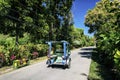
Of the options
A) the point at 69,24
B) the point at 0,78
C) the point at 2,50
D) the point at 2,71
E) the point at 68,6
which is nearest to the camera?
the point at 0,78

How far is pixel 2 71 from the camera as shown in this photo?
1723 centimetres

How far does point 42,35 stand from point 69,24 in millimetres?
18206

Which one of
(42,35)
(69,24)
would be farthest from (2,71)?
(69,24)

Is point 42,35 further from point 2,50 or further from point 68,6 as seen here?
point 2,50

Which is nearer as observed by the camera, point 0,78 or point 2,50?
point 0,78

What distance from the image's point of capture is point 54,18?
43.7m

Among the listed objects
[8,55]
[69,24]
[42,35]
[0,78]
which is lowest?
[0,78]

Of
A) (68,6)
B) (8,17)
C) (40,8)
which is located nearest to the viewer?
(8,17)

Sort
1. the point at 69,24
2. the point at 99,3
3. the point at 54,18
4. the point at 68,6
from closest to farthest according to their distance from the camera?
the point at 99,3
the point at 54,18
the point at 68,6
the point at 69,24

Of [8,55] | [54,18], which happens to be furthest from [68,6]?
[8,55]

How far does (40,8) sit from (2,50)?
1948 centimetres

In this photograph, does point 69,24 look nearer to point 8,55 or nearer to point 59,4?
point 59,4

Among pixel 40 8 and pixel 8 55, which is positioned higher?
pixel 40 8

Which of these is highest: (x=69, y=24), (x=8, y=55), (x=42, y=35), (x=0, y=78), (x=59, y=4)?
(x=59, y=4)
